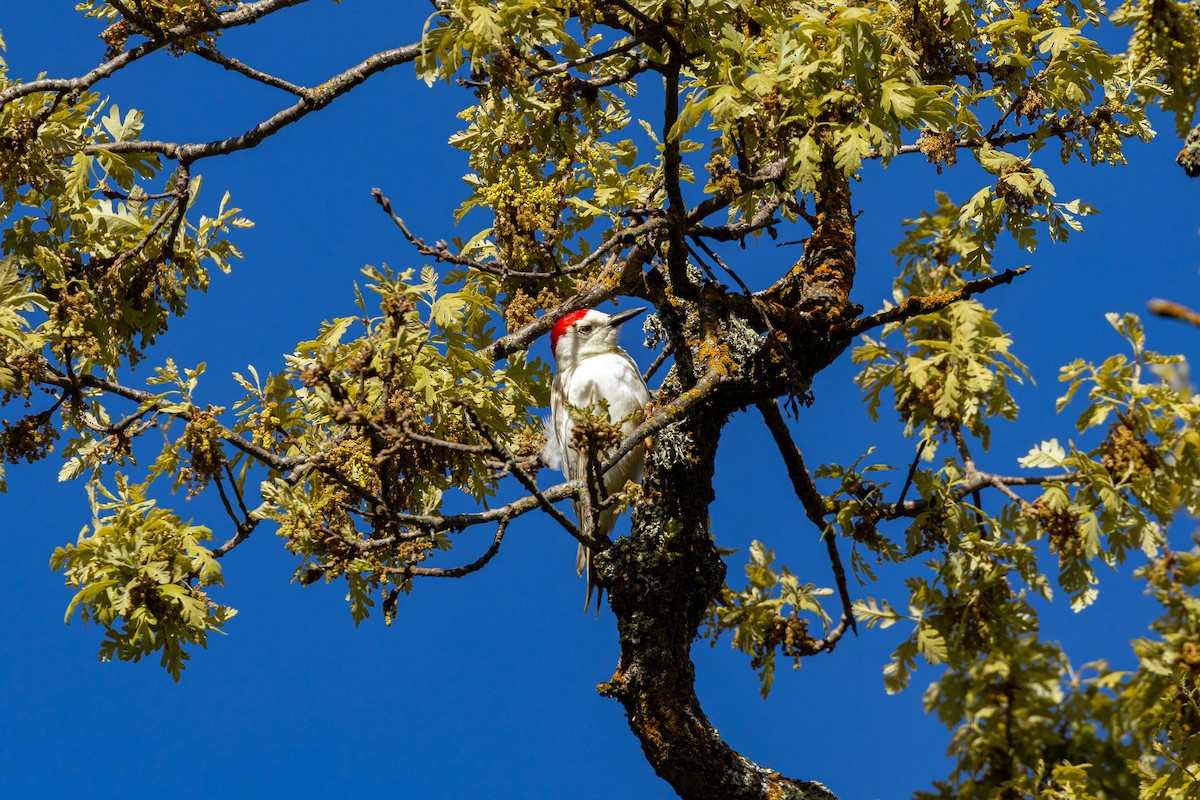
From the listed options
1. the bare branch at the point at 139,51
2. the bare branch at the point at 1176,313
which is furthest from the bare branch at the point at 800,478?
the bare branch at the point at 1176,313

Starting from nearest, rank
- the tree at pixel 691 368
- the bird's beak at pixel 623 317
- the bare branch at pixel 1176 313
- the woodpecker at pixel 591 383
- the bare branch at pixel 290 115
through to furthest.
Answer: the bare branch at pixel 1176 313 < the tree at pixel 691 368 < the bare branch at pixel 290 115 < the woodpecker at pixel 591 383 < the bird's beak at pixel 623 317

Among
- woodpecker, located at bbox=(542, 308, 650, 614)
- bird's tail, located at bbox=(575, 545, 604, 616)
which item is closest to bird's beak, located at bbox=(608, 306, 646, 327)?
woodpecker, located at bbox=(542, 308, 650, 614)

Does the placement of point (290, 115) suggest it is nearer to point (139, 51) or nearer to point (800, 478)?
point (139, 51)

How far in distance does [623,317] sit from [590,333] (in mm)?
216

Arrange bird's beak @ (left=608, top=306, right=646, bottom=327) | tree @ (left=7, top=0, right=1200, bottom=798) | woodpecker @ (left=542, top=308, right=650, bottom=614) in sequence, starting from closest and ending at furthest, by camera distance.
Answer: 1. tree @ (left=7, top=0, right=1200, bottom=798)
2. woodpecker @ (left=542, top=308, right=650, bottom=614)
3. bird's beak @ (left=608, top=306, right=646, bottom=327)

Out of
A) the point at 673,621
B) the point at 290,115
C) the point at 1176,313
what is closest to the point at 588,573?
the point at 673,621

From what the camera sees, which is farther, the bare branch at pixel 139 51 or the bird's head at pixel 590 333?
the bird's head at pixel 590 333

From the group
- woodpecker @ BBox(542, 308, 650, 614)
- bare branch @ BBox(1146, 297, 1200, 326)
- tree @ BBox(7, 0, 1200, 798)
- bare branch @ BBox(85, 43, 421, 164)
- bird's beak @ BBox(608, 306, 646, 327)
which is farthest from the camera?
bird's beak @ BBox(608, 306, 646, 327)

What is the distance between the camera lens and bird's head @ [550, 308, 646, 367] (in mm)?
7230

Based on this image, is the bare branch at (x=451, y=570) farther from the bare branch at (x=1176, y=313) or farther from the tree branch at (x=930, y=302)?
the bare branch at (x=1176, y=313)

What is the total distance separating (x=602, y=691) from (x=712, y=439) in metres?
1.08

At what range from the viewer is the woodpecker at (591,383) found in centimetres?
682

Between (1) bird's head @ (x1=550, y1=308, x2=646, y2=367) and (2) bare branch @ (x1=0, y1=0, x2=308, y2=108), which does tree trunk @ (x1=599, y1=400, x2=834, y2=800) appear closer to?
(1) bird's head @ (x1=550, y1=308, x2=646, y2=367)

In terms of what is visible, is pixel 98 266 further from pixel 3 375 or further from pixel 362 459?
pixel 362 459
